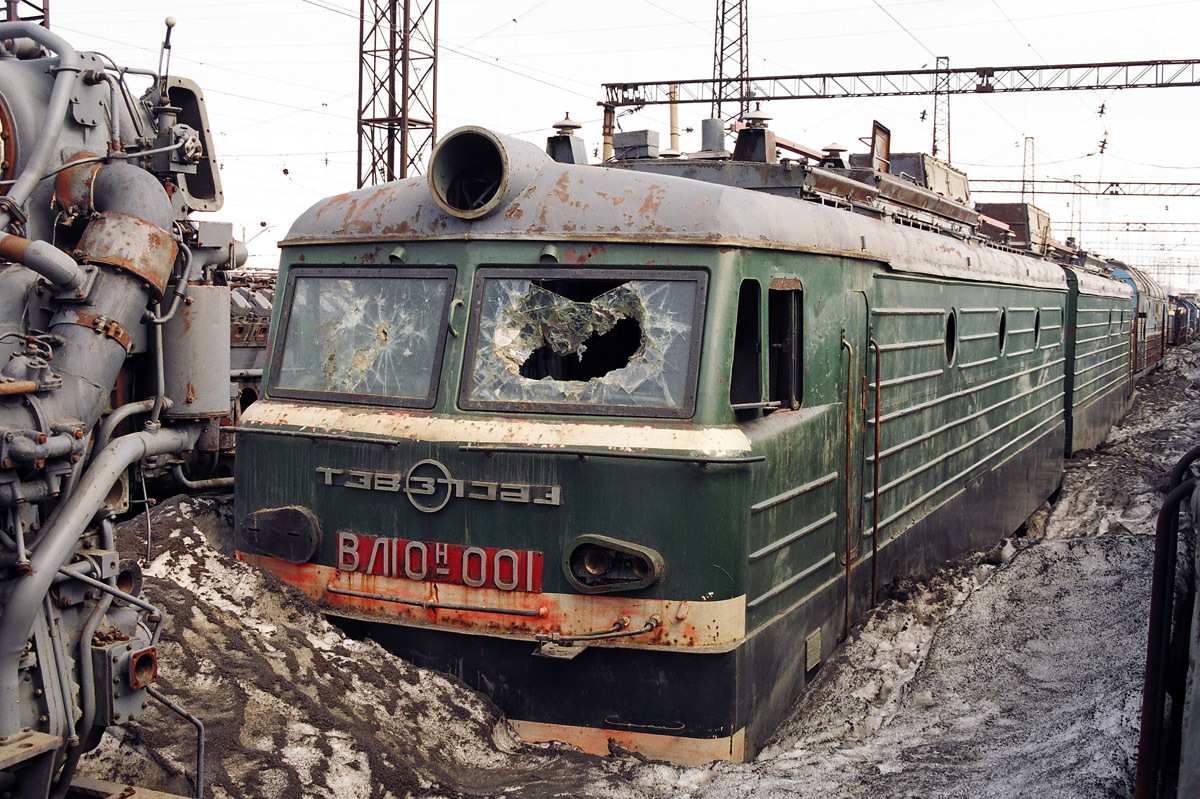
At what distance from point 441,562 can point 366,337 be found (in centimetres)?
118

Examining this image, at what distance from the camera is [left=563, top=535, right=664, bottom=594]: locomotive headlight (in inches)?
194

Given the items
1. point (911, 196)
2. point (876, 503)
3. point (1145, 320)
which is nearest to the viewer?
point (876, 503)

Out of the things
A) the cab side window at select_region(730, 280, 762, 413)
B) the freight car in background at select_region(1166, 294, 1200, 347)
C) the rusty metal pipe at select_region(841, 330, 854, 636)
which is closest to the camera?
the cab side window at select_region(730, 280, 762, 413)

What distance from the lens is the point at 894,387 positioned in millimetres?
7246

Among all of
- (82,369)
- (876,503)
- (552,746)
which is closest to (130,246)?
(82,369)

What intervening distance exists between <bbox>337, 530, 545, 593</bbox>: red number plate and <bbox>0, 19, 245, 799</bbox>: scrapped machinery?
125cm

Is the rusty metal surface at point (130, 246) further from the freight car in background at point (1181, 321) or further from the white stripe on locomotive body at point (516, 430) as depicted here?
the freight car in background at point (1181, 321)

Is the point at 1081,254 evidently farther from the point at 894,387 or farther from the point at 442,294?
the point at 442,294

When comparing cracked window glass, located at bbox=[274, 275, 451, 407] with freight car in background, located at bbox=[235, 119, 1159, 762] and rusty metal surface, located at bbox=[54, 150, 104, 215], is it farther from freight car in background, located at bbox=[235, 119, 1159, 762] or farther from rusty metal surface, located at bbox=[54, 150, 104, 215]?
rusty metal surface, located at bbox=[54, 150, 104, 215]

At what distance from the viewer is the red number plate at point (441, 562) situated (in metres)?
5.09

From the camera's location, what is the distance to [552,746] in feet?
16.8

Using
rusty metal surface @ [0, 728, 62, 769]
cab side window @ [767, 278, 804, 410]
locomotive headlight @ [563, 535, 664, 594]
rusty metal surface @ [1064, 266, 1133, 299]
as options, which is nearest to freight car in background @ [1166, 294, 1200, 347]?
rusty metal surface @ [1064, 266, 1133, 299]

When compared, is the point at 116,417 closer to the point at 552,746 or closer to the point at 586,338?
the point at 586,338

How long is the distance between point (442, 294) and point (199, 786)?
2.39 metres
